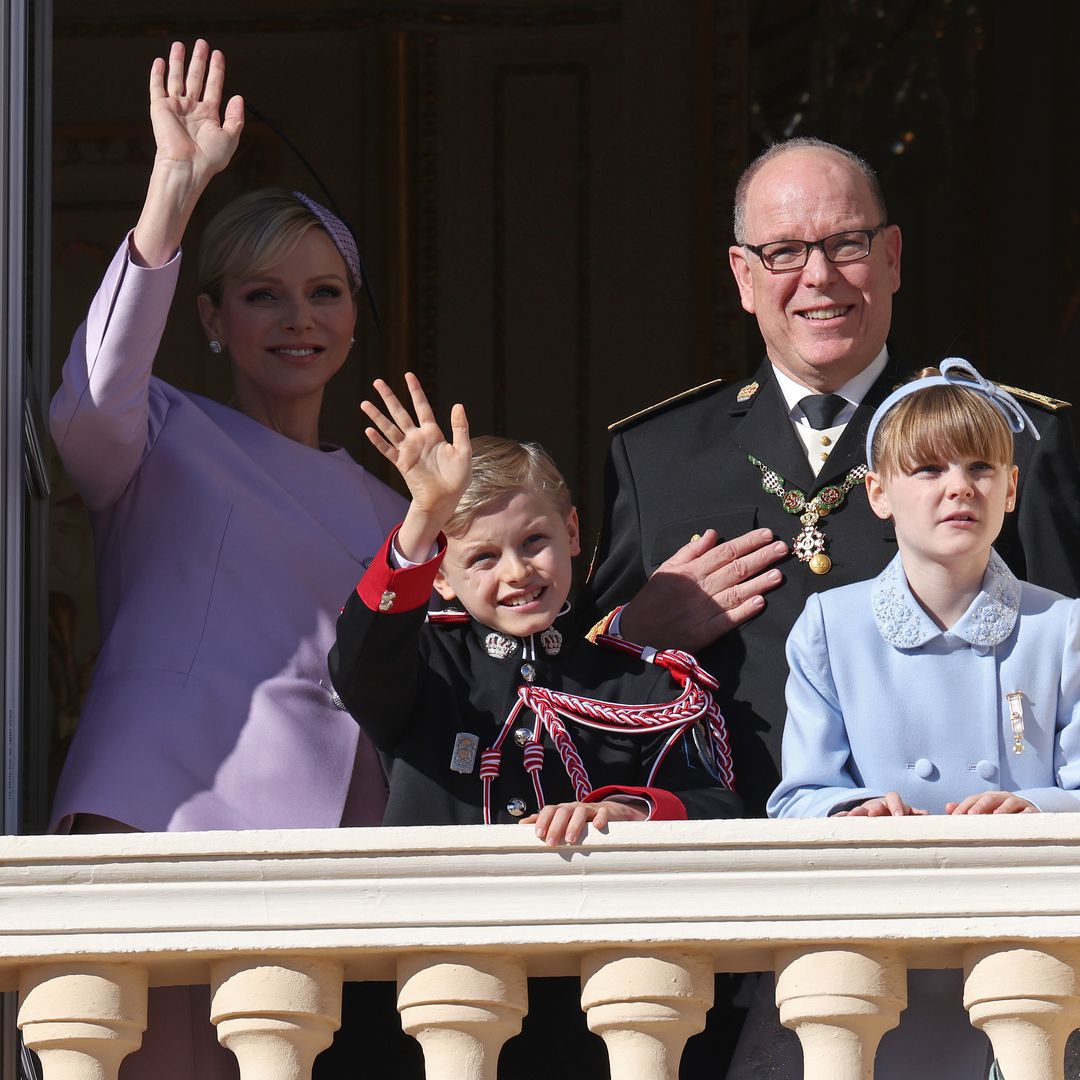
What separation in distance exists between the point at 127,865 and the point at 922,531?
0.96 metres

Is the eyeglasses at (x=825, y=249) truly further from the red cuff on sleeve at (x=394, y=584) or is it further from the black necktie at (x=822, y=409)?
the red cuff on sleeve at (x=394, y=584)

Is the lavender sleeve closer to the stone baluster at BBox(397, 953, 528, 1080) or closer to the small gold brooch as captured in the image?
the stone baluster at BBox(397, 953, 528, 1080)

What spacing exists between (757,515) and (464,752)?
2.03 ft

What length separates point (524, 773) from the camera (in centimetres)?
300

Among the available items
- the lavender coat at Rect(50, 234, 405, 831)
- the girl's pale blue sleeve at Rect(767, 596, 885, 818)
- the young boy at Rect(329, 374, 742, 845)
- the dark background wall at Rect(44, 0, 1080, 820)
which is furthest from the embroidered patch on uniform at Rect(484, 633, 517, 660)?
the dark background wall at Rect(44, 0, 1080, 820)

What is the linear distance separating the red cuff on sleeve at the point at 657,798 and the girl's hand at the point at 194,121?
0.87 m

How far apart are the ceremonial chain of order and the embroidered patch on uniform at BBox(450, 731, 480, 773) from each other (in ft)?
1.84

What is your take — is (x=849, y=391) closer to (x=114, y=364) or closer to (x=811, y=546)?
(x=811, y=546)

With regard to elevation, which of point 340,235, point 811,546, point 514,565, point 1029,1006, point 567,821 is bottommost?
point 1029,1006

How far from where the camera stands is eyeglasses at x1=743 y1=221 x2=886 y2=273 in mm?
3385

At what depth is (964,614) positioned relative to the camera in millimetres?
2898

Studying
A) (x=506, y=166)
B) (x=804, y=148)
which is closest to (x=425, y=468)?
(x=804, y=148)

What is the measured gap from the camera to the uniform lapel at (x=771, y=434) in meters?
3.41

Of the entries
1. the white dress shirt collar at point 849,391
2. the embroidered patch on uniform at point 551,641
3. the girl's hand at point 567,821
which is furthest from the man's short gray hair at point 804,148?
the girl's hand at point 567,821
